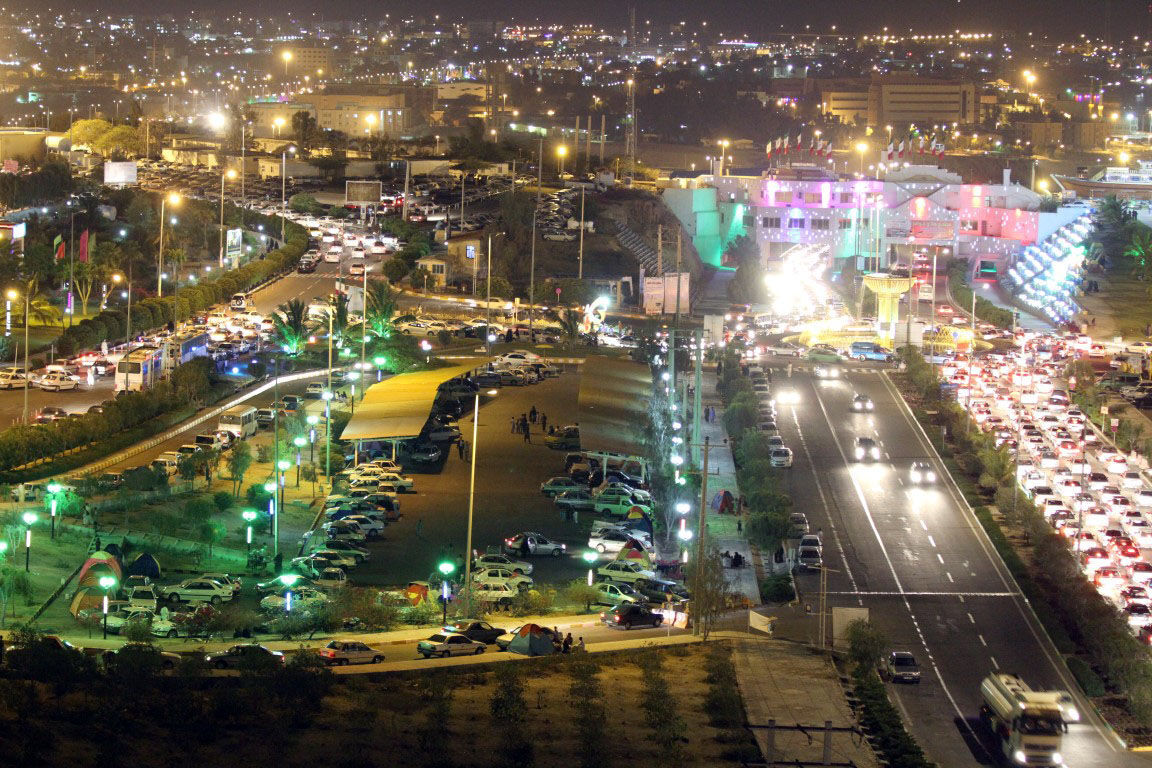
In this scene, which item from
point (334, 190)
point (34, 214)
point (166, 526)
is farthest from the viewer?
point (334, 190)

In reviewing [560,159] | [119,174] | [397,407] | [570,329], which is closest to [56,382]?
[397,407]

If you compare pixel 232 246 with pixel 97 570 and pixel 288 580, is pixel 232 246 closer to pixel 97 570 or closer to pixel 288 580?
pixel 288 580

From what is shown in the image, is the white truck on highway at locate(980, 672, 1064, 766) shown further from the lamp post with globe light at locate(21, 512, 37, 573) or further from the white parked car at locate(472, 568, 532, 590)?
the lamp post with globe light at locate(21, 512, 37, 573)

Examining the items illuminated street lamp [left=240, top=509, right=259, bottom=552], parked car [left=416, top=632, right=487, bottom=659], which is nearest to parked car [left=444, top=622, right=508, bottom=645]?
parked car [left=416, top=632, right=487, bottom=659]

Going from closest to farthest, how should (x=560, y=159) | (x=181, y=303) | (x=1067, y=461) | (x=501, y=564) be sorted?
(x=501, y=564)
(x=1067, y=461)
(x=181, y=303)
(x=560, y=159)

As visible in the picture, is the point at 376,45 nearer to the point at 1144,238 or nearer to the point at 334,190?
the point at 334,190

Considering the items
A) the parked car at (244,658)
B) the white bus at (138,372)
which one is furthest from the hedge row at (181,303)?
the parked car at (244,658)

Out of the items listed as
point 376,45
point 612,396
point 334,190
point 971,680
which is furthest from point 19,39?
point 971,680
